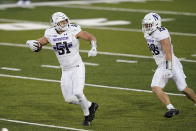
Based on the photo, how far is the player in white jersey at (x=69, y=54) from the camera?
31.1ft

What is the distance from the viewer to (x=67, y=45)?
31.2ft

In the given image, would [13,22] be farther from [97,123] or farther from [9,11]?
[97,123]

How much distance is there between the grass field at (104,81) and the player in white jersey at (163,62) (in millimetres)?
507

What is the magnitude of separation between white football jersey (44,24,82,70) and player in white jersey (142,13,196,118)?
118 centimetres

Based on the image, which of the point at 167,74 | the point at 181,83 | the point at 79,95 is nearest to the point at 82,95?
the point at 79,95

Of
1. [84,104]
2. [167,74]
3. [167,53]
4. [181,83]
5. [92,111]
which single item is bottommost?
[92,111]

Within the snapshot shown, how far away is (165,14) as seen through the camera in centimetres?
2083

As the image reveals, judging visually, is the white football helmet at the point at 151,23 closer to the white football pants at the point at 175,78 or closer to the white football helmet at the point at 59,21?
the white football pants at the point at 175,78

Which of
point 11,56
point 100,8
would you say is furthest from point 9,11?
point 11,56

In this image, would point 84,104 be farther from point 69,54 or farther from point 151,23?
point 151,23

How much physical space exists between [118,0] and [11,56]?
34.2ft

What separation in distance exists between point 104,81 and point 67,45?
329 cm

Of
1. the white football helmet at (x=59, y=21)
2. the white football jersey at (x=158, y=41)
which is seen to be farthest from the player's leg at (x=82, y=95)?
the white football jersey at (x=158, y=41)

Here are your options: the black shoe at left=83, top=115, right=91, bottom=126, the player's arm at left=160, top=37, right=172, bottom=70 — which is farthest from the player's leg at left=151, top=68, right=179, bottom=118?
the black shoe at left=83, top=115, right=91, bottom=126
